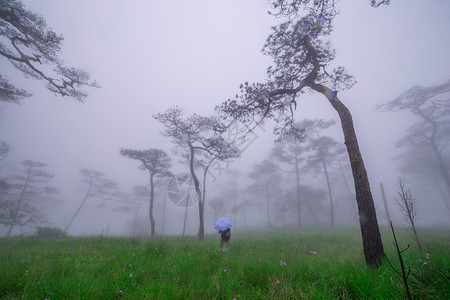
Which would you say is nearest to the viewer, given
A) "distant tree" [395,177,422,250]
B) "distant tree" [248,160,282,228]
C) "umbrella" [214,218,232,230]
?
"distant tree" [395,177,422,250]

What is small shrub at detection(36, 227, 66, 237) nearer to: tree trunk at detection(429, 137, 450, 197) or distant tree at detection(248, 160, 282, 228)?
distant tree at detection(248, 160, 282, 228)

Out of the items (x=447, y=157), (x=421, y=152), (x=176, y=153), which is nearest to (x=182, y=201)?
(x=176, y=153)

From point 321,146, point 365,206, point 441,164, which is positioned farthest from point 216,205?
point 365,206

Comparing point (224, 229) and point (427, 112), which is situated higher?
point (427, 112)

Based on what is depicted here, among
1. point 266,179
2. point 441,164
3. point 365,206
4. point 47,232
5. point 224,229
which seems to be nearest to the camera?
point 365,206

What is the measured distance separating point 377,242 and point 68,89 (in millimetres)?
16786

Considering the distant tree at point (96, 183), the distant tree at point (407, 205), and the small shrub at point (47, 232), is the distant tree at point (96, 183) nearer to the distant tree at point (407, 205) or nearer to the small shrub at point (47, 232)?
the small shrub at point (47, 232)

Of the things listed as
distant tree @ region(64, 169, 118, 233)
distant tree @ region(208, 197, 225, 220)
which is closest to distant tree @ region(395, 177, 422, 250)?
distant tree @ region(208, 197, 225, 220)

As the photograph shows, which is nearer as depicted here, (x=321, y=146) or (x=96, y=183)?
(x=321, y=146)

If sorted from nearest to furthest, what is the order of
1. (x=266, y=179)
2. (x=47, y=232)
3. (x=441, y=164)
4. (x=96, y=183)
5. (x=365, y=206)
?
(x=365, y=206) → (x=47, y=232) → (x=441, y=164) → (x=96, y=183) → (x=266, y=179)

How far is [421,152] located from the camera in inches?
1236

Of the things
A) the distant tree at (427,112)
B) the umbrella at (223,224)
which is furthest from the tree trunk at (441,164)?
the umbrella at (223,224)

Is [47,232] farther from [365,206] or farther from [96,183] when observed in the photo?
[96,183]

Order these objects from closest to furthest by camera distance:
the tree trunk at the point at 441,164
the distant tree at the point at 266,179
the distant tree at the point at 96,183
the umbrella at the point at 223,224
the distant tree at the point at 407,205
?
the distant tree at the point at 407,205, the umbrella at the point at 223,224, the tree trunk at the point at 441,164, the distant tree at the point at 96,183, the distant tree at the point at 266,179
